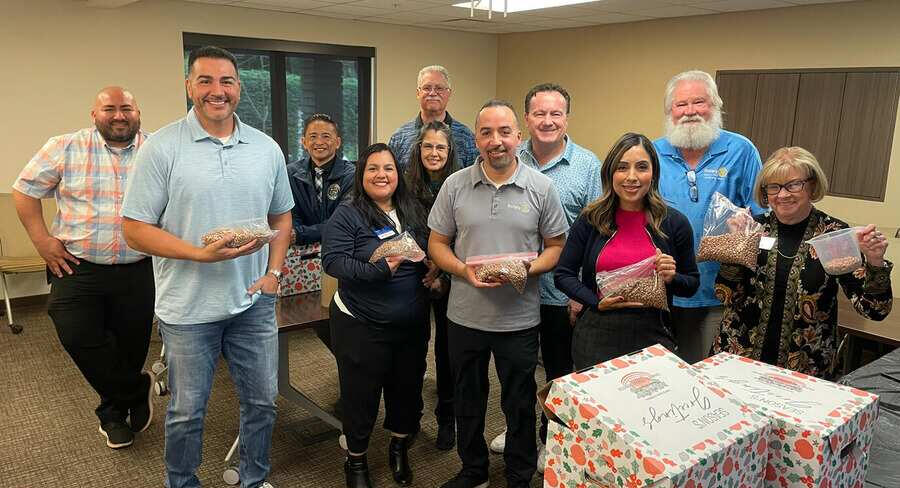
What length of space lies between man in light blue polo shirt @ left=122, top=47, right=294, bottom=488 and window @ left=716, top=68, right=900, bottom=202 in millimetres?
4780

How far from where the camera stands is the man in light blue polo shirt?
6.08ft

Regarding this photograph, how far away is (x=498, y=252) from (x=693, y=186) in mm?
778

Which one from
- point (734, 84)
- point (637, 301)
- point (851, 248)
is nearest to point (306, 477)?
point (637, 301)

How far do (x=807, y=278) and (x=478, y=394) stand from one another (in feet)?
3.80

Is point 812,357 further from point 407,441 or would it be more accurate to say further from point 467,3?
point 467,3

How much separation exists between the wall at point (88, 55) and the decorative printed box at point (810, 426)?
5289 millimetres

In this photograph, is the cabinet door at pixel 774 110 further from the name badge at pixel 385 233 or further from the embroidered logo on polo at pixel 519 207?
the name badge at pixel 385 233

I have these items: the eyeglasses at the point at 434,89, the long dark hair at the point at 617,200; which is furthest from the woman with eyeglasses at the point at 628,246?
the eyeglasses at the point at 434,89

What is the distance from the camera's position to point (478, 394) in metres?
2.26

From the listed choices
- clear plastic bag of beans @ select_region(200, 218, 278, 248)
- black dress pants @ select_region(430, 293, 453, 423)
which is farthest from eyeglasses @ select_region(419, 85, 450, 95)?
clear plastic bag of beans @ select_region(200, 218, 278, 248)

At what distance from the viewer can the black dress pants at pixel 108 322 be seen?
261 centimetres

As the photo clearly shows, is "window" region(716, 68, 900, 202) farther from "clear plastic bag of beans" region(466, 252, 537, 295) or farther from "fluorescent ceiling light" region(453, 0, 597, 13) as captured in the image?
"clear plastic bag of beans" region(466, 252, 537, 295)

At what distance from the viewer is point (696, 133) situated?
2250 millimetres

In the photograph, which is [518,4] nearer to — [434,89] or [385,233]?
[434,89]
